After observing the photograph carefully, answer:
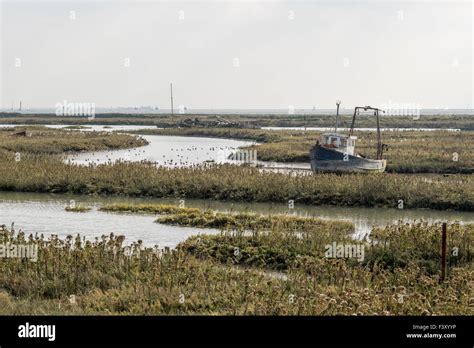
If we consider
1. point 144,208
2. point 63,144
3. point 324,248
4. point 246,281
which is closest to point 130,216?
point 144,208

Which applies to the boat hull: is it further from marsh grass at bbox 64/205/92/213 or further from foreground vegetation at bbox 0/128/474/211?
marsh grass at bbox 64/205/92/213

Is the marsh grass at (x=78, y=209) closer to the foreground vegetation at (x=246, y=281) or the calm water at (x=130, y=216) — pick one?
the calm water at (x=130, y=216)

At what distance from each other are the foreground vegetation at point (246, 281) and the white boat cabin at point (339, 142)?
21.3 meters

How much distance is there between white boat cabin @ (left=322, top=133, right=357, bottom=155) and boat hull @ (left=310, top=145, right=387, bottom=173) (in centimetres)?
156

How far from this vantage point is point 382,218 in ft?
85.6

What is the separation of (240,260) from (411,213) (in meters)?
12.2

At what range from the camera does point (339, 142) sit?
39812mm

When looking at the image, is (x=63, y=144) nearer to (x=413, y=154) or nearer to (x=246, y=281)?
(x=413, y=154)

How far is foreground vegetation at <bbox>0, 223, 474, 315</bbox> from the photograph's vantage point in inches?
451

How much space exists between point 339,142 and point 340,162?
2168mm

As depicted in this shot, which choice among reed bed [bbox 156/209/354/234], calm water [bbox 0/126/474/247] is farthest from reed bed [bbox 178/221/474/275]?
reed bed [bbox 156/209/354/234]

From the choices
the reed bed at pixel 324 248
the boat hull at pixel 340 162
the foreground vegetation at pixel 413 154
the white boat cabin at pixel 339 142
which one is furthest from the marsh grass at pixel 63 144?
the reed bed at pixel 324 248

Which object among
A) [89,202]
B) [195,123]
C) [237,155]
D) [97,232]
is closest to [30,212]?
[89,202]

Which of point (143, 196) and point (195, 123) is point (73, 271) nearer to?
point (143, 196)
